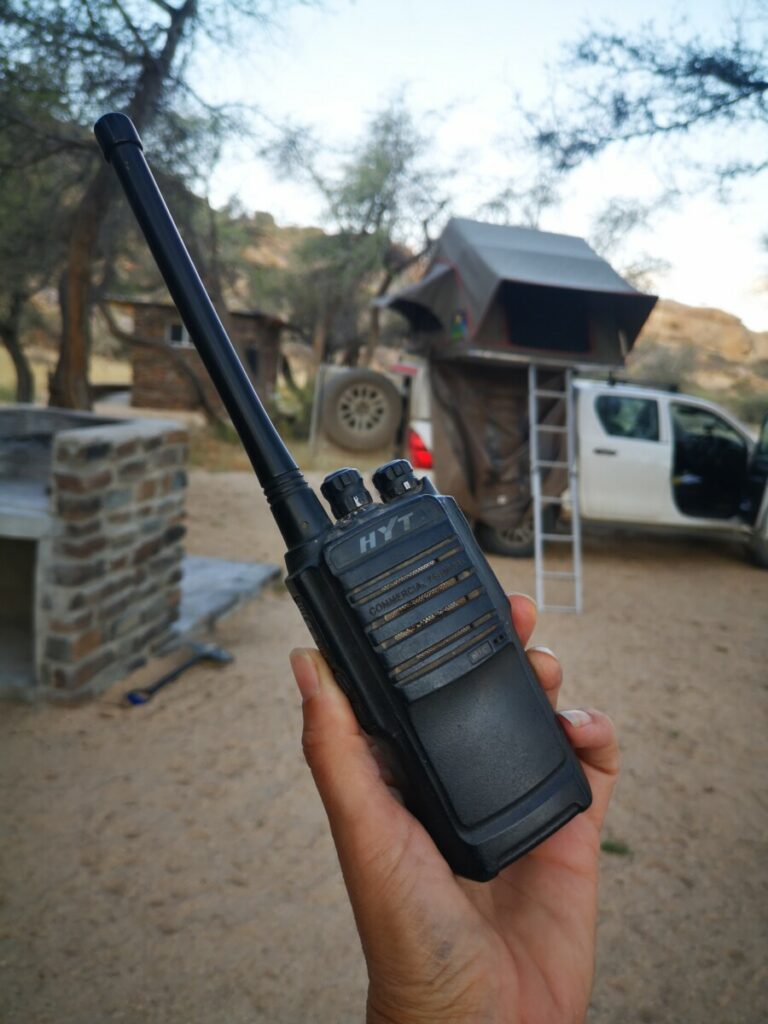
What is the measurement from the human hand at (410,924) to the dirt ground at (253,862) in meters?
1.31

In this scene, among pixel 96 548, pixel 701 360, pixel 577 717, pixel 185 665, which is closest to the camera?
pixel 577 717

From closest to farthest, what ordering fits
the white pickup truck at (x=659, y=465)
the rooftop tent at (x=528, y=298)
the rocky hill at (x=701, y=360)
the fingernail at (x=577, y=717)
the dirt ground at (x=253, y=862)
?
the fingernail at (x=577, y=717)
the dirt ground at (x=253, y=862)
the rooftop tent at (x=528, y=298)
the white pickup truck at (x=659, y=465)
the rocky hill at (x=701, y=360)

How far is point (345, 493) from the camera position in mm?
933

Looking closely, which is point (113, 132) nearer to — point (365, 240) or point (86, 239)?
point (86, 239)

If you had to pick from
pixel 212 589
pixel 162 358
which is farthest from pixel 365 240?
pixel 212 589

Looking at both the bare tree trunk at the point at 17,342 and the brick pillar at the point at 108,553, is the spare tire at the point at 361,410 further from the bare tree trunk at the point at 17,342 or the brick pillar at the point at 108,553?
the brick pillar at the point at 108,553

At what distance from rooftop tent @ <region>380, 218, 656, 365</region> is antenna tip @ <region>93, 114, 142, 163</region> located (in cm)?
483

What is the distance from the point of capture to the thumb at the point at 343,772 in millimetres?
888

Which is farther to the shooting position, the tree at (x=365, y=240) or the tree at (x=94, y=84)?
the tree at (x=365, y=240)

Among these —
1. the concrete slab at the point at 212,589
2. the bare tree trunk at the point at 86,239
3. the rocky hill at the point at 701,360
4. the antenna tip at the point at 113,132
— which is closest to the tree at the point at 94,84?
the bare tree trunk at the point at 86,239

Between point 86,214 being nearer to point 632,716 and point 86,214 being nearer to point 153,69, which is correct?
point 153,69

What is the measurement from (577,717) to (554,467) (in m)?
5.62

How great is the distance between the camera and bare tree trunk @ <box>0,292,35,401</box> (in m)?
12.7

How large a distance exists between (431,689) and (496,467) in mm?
5919
